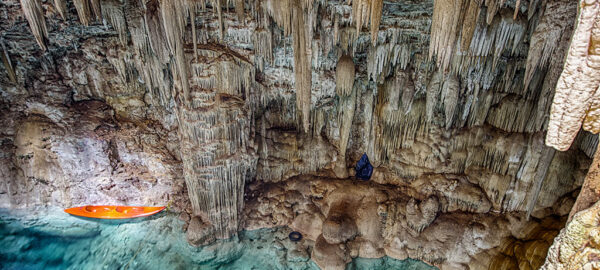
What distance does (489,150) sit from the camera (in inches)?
255

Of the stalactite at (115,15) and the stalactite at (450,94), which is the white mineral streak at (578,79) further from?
the stalactite at (115,15)

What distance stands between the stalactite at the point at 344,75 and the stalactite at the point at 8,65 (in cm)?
713

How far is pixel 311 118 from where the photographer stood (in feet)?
25.9

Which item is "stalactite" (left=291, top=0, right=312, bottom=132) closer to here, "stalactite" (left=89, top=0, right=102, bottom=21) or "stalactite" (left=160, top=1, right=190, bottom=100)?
"stalactite" (left=160, top=1, right=190, bottom=100)

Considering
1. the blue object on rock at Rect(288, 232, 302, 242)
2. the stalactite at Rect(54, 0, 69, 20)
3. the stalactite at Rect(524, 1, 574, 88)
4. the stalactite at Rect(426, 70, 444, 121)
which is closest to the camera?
the stalactite at Rect(524, 1, 574, 88)

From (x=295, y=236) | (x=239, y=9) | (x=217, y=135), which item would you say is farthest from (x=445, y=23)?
(x=295, y=236)

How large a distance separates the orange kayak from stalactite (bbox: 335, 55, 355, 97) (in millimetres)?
5803

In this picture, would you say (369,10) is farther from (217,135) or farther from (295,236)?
(295,236)

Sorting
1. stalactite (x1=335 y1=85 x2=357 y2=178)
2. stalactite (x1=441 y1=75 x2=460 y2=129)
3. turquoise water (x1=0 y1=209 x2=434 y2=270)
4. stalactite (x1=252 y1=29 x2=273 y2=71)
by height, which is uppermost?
stalactite (x1=252 y1=29 x2=273 y2=71)

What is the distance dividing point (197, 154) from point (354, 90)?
12.8 feet

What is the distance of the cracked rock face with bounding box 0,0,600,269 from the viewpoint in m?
5.24

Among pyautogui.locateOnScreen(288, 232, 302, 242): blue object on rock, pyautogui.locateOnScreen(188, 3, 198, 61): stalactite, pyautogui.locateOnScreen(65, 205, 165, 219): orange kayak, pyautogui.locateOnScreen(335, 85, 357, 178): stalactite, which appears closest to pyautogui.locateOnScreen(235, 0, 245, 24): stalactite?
pyautogui.locateOnScreen(188, 3, 198, 61): stalactite

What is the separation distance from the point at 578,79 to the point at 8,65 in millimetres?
9527

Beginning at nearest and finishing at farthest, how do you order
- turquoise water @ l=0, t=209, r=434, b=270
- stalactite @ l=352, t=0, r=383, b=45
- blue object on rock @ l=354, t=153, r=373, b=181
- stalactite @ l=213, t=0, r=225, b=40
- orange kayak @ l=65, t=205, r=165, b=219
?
stalactite @ l=352, t=0, r=383, b=45 < stalactite @ l=213, t=0, r=225, b=40 < turquoise water @ l=0, t=209, r=434, b=270 < orange kayak @ l=65, t=205, r=165, b=219 < blue object on rock @ l=354, t=153, r=373, b=181
